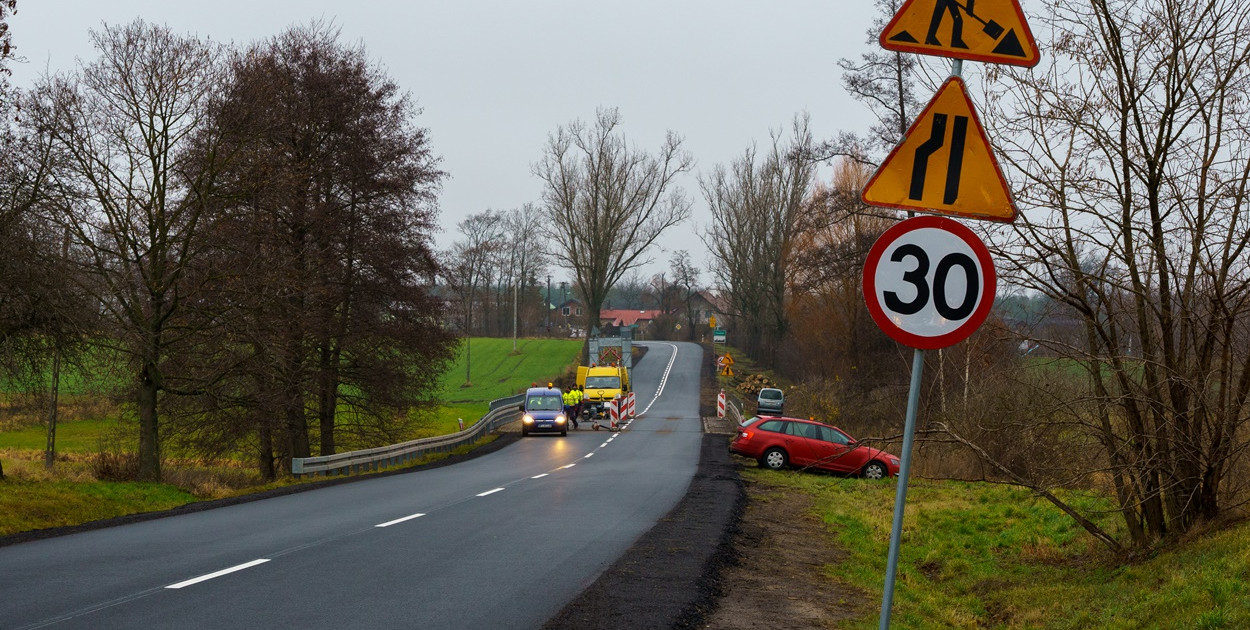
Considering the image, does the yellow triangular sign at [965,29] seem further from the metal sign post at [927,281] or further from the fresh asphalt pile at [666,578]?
the fresh asphalt pile at [666,578]

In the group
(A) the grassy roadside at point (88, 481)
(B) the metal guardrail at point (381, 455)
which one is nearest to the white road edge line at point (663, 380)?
(A) the grassy roadside at point (88, 481)

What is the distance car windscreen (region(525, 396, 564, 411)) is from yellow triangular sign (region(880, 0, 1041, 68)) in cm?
3788

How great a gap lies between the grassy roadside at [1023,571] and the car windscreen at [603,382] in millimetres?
38760

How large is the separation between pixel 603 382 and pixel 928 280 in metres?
54.0

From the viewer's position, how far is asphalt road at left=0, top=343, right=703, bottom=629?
7.43 m

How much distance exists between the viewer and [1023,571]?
1238cm

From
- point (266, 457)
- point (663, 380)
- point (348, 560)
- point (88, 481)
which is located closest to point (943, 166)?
point (348, 560)

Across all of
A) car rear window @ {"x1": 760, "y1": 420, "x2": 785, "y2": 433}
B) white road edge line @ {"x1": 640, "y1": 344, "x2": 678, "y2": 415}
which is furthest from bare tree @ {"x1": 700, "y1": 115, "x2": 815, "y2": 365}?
car rear window @ {"x1": 760, "y1": 420, "x2": 785, "y2": 433}

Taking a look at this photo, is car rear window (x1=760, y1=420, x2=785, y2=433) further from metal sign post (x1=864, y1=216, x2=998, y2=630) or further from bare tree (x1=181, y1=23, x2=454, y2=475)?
metal sign post (x1=864, y1=216, x2=998, y2=630)

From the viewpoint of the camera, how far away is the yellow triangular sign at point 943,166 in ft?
17.7

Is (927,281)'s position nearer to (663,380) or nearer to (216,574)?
(216,574)

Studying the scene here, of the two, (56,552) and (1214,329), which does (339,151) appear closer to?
(56,552)

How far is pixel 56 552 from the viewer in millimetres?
10570

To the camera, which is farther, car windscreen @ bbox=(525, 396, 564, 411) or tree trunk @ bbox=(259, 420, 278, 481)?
car windscreen @ bbox=(525, 396, 564, 411)
